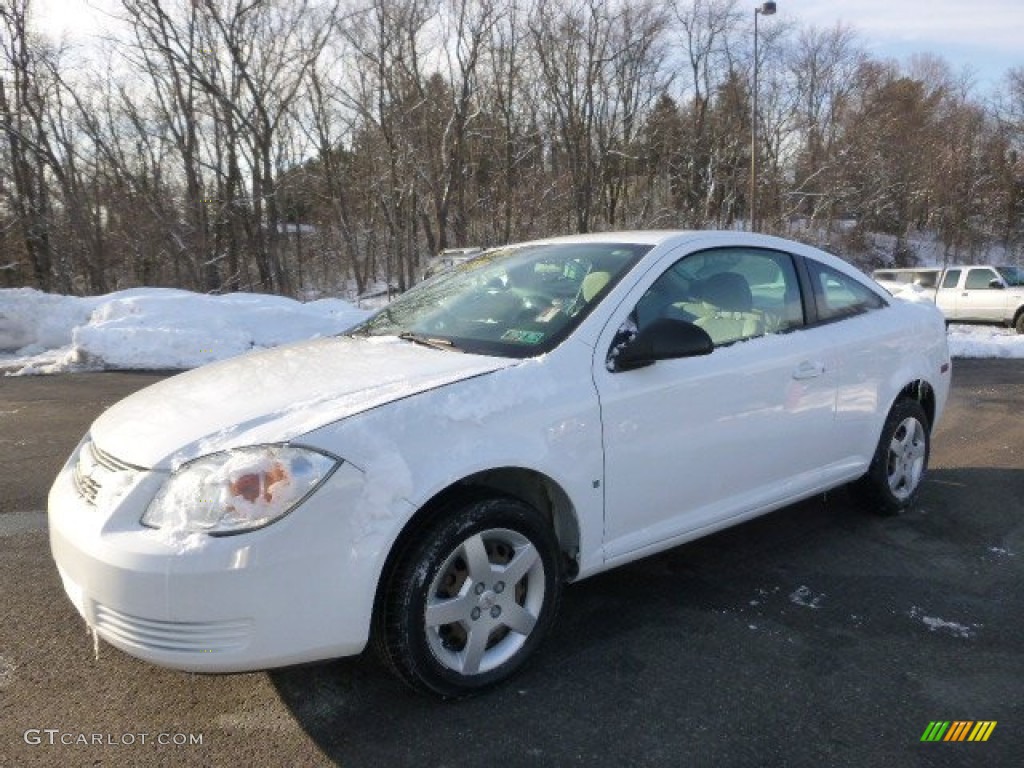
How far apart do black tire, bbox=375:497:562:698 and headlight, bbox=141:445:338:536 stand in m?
0.43

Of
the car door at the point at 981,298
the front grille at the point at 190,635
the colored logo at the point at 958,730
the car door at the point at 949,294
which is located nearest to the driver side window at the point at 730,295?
the colored logo at the point at 958,730

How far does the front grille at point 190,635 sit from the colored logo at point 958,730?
2151 mm

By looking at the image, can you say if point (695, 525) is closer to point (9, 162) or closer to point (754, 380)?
point (754, 380)

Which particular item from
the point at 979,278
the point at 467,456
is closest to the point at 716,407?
the point at 467,456

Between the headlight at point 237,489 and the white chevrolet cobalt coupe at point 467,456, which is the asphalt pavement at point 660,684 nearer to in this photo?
the white chevrolet cobalt coupe at point 467,456

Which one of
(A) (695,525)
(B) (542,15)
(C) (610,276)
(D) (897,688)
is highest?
(B) (542,15)

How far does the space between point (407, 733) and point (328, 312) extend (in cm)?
1135

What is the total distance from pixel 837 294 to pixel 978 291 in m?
16.4

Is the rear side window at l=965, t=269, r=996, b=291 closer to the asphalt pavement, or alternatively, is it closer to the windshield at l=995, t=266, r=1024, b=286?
the windshield at l=995, t=266, r=1024, b=286

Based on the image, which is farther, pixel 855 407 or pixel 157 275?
pixel 157 275

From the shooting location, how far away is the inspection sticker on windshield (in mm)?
2945

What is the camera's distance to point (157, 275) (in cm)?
2439

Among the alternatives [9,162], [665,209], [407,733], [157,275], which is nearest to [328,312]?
[407,733]

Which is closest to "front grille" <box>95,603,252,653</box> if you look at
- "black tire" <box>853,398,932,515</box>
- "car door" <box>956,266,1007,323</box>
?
"black tire" <box>853,398,932,515</box>
